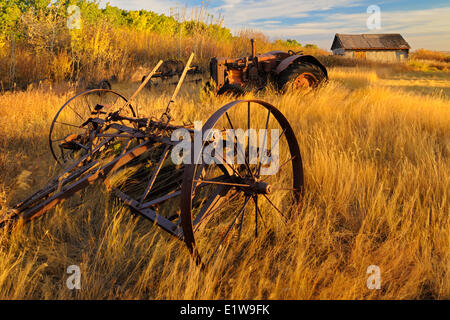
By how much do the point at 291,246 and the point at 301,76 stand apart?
546cm

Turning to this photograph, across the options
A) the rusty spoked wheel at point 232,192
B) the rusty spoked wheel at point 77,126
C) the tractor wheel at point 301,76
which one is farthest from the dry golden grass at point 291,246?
the tractor wheel at point 301,76

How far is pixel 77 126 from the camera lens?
3.90 metres

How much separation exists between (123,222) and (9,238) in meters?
0.91

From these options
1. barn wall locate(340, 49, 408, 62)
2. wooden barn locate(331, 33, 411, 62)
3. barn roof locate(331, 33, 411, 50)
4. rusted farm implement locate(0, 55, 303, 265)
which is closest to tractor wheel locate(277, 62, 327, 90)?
rusted farm implement locate(0, 55, 303, 265)

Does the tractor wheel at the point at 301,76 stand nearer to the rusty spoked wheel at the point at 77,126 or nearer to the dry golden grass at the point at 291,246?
the dry golden grass at the point at 291,246

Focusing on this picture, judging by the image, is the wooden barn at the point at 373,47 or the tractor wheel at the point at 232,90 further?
the wooden barn at the point at 373,47

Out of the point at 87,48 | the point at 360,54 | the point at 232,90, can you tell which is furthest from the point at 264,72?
the point at 360,54

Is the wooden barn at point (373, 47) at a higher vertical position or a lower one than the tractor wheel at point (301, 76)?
higher

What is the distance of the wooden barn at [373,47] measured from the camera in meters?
27.7

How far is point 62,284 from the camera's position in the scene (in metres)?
2.22

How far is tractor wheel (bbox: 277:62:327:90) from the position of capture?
6.87 metres
